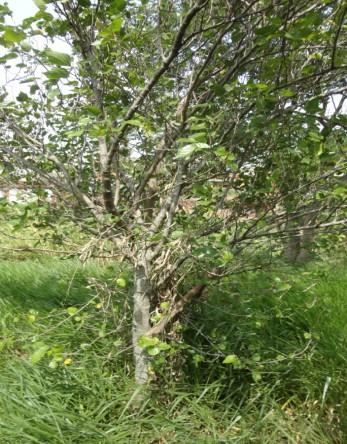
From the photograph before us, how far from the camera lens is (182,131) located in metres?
1.89

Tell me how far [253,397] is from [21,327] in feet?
5.53

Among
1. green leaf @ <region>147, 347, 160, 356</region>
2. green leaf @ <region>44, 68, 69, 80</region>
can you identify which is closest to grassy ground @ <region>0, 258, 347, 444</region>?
green leaf @ <region>147, 347, 160, 356</region>

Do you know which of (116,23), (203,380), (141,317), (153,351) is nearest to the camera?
(116,23)

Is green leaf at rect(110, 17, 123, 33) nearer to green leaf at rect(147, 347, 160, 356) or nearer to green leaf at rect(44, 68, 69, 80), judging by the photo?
green leaf at rect(44, 68, 69, 80)

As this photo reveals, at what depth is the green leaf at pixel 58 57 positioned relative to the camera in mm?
1359

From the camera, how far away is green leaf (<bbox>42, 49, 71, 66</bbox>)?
4.46ft

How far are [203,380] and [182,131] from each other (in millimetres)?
1508

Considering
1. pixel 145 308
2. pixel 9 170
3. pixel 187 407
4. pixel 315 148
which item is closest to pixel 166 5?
pixel 315 148

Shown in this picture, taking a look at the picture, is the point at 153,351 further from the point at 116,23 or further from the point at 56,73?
the point at 116,23

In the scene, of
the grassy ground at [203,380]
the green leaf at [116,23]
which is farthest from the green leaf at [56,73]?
the grassy ground at [203,380]

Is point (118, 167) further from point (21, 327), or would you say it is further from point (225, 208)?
point (21, 327)

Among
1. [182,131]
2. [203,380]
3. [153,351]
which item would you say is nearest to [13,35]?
[182,131]

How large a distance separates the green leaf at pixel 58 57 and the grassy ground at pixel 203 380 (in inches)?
35.7

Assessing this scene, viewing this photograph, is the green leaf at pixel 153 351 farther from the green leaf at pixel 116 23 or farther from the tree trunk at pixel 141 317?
the green leaf at pixel 116 23
